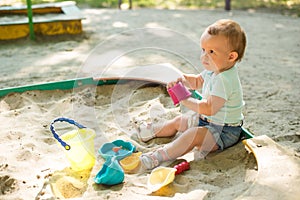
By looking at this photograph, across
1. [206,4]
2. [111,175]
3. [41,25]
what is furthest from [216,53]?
[206,4]

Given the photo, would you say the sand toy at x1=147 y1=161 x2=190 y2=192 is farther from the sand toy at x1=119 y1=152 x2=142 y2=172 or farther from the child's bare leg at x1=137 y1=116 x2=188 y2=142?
the child's bare leg at x1=137 y1=116 x2=188 y2=142

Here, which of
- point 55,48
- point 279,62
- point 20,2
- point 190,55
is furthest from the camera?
point 20,2

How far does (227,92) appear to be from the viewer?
5.50ft

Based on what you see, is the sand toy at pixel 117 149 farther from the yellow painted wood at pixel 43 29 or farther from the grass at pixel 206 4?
the grass at pixel 206 4

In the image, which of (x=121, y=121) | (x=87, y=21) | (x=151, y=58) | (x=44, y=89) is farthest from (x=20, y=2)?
(x=121, y=121)

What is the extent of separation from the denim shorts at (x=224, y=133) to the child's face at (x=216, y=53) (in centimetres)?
24

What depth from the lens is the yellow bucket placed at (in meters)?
1.64

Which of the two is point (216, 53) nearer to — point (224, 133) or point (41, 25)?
point (224, 133)

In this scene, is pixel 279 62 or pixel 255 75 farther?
pixel 279 62

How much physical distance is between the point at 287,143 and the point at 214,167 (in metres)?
0.44

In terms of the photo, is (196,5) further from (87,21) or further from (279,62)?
(279,62)

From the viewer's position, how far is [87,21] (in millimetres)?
4754

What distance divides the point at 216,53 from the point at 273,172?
53 centimetres

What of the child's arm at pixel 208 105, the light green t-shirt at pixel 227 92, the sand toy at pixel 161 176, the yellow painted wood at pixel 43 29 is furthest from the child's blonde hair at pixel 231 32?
the yellow painted wood at pixel 43 29
